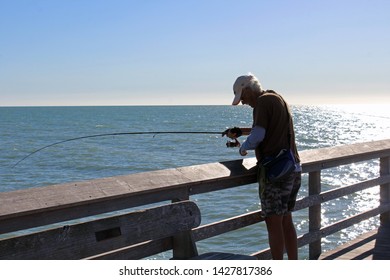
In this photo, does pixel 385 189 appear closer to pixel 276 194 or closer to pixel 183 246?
pixel 276 194

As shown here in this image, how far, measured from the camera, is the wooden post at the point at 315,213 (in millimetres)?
3840

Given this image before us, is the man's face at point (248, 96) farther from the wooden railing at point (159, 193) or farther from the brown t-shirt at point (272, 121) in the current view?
the wooden railing at point (159, 193)

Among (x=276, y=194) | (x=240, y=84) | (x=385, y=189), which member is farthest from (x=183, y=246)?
(x=385, y=189)

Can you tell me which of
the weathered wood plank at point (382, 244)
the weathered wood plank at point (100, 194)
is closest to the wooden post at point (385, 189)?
the weathered wood plank at point (382, 244)

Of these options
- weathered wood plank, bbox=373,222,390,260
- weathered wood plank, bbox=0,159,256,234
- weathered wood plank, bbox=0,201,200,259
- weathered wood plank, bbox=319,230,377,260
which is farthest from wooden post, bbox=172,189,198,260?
weathered wood plank, bbox=373,222,390,260

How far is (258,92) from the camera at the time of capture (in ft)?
10.3

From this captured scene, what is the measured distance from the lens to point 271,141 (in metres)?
3.08

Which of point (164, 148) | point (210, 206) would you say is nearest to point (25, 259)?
point (210, 206)

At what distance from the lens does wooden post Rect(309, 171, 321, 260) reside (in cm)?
384

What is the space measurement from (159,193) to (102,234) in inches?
15.8

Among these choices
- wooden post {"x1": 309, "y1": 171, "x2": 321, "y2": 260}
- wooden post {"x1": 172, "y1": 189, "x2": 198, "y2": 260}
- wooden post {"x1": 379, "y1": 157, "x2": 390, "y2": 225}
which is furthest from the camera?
wooden post {"x1": 379, "y1": 157, "x2": 390, "y2": 225}

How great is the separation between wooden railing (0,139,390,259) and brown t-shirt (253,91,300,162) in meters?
0.22

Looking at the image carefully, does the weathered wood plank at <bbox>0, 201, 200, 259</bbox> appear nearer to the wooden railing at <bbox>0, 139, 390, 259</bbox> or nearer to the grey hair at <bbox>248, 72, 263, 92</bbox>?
the wooden railing at <bbox>0, 139, 390, 259</bbox>
